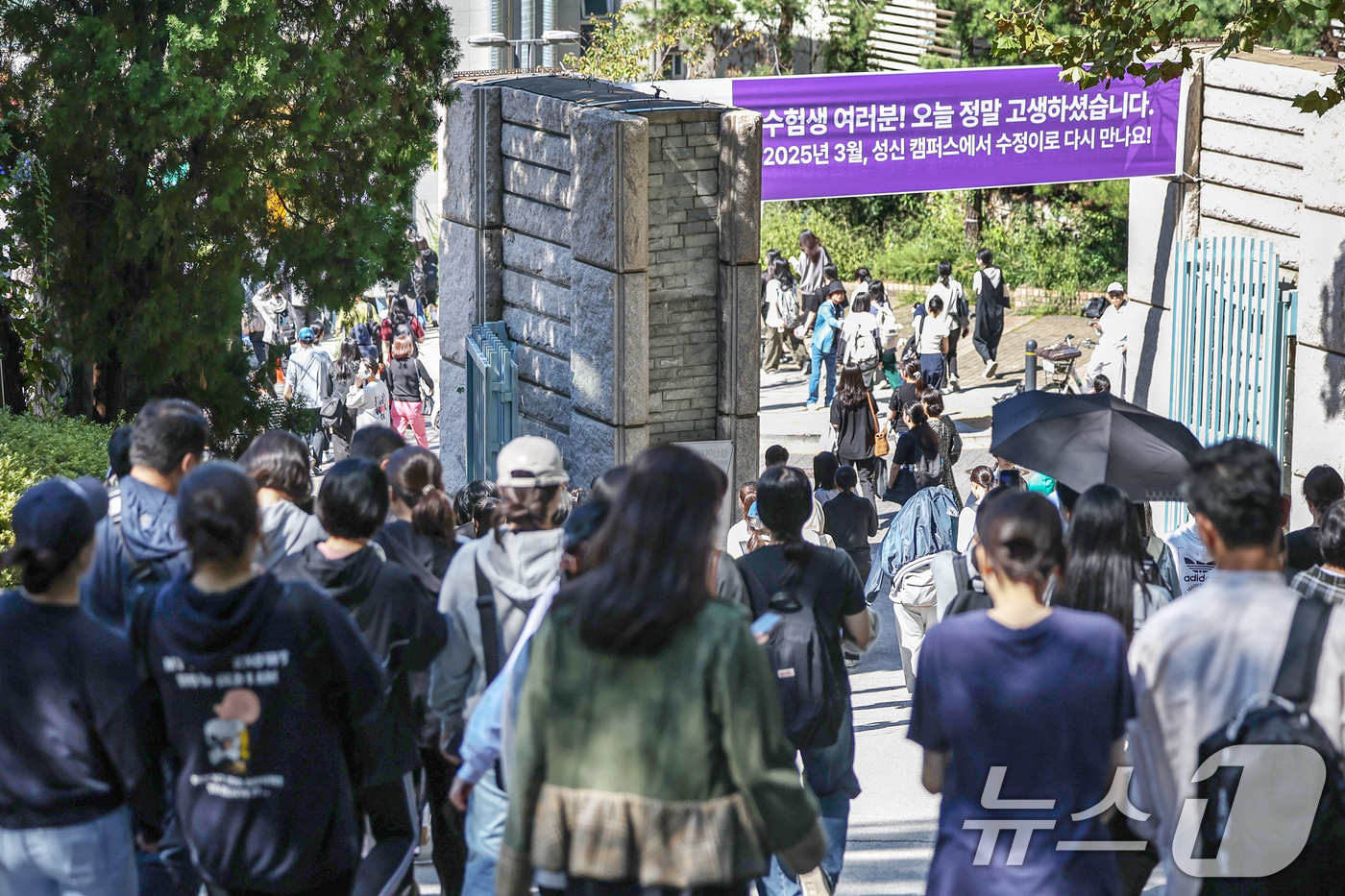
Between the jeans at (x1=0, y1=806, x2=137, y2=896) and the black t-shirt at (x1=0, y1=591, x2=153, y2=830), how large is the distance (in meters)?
0.03

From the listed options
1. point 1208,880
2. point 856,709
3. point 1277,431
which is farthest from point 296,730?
point 1277,431

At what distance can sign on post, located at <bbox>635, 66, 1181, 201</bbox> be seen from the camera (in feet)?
45.6

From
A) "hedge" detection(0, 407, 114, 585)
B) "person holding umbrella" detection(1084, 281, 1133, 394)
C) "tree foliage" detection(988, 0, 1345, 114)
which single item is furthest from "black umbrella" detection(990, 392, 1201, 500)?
"person holding umbrella" detection(1084, 281, 1133, 394)

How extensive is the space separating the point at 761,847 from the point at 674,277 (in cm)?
746

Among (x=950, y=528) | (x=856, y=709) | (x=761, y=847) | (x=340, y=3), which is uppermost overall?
(x=340, y=3)

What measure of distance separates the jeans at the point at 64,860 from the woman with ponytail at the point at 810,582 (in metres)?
2.01

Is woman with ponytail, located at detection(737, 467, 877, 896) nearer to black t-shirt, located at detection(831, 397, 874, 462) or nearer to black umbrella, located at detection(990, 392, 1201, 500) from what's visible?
black umbrella, located at detection(990, 392, 1201, 500)

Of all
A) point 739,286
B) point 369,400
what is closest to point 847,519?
point 739,286

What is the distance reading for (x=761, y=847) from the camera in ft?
10.5

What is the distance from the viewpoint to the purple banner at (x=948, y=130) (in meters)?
13.9

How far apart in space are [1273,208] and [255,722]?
1041 cm

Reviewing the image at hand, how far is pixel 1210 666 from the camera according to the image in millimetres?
3545

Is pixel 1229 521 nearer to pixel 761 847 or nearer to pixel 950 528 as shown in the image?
pixel 761 847

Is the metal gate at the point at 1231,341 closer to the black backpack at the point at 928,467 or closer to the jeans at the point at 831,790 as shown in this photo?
the black backpack at the point at 928,467
